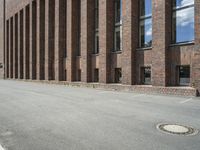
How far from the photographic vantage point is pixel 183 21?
15078 millimetres

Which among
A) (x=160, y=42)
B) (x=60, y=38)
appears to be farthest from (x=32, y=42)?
(x=160, y=42)

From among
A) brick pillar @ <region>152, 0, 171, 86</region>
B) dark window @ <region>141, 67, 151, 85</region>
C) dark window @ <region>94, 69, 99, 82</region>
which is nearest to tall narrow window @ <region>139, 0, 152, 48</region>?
brick pillar @ <region>152, 0, 171, 86</region>

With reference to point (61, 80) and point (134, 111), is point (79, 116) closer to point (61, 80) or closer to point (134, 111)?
point (134, 111)

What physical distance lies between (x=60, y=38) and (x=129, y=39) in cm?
1153

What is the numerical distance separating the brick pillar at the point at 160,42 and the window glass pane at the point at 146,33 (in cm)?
128

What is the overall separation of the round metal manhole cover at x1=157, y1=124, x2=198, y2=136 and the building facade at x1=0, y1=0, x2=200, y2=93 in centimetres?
739

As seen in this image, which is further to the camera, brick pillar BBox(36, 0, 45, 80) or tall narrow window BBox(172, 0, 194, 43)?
brick pillar BBox(36, 0, 45, 80)

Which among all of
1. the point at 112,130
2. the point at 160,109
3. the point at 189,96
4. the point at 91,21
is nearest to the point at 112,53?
the point at 91,21

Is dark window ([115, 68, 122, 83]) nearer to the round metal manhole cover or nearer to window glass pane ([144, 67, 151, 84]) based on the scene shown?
window glass pane ([144, 67, 151, 84])

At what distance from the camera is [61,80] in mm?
26578

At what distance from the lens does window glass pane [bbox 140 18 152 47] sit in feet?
56.1

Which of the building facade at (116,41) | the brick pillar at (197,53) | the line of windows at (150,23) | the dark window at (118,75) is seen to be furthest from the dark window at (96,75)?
the brick pillar at (197,53)

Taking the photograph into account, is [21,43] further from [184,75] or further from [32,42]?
[184,75]

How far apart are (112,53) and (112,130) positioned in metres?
13.7
